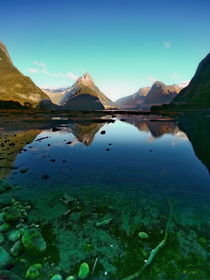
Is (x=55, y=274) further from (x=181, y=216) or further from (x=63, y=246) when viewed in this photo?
(x=181, y=216)

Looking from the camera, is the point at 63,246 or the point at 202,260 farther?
the point at 63,246

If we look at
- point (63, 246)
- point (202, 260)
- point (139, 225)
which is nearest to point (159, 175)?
point (139, 225)

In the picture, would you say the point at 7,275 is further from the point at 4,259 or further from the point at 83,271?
the point at 83,271

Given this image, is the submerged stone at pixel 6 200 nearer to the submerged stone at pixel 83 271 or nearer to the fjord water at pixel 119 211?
the fjord water at pixel 119 211

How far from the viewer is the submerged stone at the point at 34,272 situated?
794 centimetres

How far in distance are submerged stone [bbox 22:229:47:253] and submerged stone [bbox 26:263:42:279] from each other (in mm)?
898

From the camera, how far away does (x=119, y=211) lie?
13.1 meters

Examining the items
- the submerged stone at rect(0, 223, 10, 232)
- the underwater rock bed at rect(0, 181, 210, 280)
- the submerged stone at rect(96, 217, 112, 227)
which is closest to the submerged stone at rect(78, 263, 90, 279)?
the underwater rock bed at rect(0, 181, 210, 280)

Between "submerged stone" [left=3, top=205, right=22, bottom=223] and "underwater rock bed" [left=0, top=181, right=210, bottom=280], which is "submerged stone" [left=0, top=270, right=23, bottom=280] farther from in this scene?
"submerged stone" [left=3, top=205, right=22, bottom=223]

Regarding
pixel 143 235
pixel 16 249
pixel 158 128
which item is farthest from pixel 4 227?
pixel 158 128

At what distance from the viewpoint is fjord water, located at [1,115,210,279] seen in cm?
891

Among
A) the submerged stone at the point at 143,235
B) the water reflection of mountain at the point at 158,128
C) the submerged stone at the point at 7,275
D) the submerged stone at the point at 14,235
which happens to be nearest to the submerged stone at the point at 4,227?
the submerged stone at the point at 14,235

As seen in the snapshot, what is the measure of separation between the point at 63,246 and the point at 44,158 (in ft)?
58.0

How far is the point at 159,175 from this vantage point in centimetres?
2034
